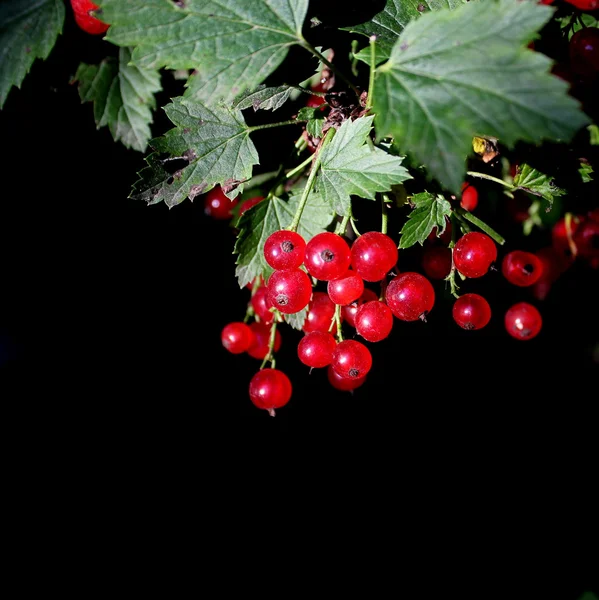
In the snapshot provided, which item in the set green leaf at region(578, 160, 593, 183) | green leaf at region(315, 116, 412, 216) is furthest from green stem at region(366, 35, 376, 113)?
green leaf at region(578, 160, 593, 183)

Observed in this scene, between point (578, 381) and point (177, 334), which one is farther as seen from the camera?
point (578, 381)

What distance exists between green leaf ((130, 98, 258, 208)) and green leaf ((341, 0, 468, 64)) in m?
0.24

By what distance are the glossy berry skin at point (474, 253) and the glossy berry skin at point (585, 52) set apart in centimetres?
28

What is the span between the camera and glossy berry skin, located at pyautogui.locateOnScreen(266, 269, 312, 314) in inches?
27.4

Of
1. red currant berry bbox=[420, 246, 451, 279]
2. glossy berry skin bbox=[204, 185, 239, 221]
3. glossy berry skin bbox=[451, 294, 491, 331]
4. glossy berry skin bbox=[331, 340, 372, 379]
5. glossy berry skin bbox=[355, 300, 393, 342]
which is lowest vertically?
glossy berry skin bbox=[451, 294, 491, 331]

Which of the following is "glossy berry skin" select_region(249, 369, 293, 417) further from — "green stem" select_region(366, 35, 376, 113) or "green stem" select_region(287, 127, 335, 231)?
"green stem" select_region(366, 35, 376, 113)

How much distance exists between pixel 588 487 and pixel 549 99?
1659mm

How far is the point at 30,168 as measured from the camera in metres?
1.01

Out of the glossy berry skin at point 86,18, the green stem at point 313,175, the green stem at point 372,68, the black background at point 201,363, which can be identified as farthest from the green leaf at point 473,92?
the glossy berry skin at point 86,18

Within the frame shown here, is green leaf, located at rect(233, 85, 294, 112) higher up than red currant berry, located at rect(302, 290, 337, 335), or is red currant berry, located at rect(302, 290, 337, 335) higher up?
green leaf, located at rect(233, 85, 294, 112)

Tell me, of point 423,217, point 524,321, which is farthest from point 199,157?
point 524,321

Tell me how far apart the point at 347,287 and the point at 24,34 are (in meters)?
0.63

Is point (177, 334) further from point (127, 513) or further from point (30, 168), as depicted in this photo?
point (127, 513)

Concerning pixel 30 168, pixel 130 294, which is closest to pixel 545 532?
pixel 130 294
